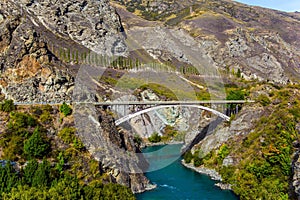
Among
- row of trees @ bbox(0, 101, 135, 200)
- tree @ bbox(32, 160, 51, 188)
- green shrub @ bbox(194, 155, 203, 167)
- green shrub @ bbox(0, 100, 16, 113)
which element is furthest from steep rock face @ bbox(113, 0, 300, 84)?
tree @ bbox(32, 160, 51, 188)

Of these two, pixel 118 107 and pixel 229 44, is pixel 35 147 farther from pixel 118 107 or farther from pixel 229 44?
pixel 229 44

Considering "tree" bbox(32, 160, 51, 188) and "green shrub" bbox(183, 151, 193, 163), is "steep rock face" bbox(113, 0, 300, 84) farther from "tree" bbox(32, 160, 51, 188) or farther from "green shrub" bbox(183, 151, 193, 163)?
"tree" bbox(32, 160, 51, 188)

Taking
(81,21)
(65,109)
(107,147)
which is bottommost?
(107,147)

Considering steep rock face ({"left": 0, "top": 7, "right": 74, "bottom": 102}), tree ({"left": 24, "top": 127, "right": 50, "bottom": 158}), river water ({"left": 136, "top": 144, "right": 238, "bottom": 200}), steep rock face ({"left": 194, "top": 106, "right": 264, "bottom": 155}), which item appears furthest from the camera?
steep rock face ({"left": 194, "top": 106, "right": 264, "bottom": 155})

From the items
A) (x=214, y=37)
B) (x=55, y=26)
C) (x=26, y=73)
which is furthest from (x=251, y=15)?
(x=26, y=73)

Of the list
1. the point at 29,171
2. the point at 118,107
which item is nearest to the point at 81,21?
the point at 118,107

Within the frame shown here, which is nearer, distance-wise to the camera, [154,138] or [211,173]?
[211,173]

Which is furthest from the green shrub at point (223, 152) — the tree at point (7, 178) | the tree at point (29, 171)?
the tree at point (7, 178)

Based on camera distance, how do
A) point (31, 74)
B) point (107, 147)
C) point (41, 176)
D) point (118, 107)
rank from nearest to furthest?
point (41, 176) → point (107, 147) → point (31, 74) → point (118, 107)

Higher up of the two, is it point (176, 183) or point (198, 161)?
point (176, 183)
